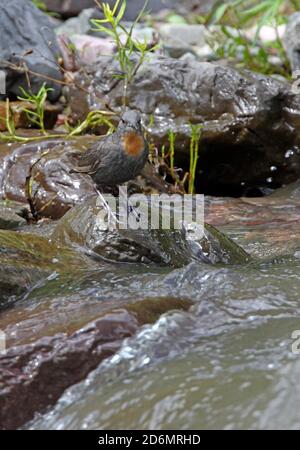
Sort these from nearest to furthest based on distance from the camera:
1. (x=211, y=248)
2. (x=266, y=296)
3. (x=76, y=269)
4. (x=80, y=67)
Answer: (x=266, y=296) → (x=76, y=269) → (x=211, y=248) → (x=80, y=67)

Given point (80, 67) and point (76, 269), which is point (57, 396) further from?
point (80, 67)

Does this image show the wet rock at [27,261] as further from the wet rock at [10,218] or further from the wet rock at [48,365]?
the wet rock at [10,218]

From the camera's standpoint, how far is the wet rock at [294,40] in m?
8.04

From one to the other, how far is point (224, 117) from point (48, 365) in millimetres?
4350

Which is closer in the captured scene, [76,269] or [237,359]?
[237,359]

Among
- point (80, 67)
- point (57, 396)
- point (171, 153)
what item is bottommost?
point (57, 396)

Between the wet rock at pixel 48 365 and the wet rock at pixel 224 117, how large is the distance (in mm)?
3934

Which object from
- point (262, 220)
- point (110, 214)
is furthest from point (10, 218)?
point (262, 220)

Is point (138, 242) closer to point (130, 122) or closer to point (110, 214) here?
point (110, 214)

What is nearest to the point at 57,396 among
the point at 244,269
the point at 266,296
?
the point at 266,296

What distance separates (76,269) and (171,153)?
2539 millimetres

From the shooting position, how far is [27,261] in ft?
13.3

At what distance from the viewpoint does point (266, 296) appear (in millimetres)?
3615

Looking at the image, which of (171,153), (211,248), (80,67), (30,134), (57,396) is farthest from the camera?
(80,67)
